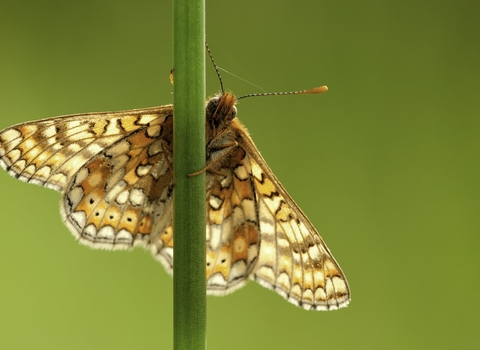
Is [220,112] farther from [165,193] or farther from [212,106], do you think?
[165,193]

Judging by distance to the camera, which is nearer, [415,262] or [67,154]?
[67,154]

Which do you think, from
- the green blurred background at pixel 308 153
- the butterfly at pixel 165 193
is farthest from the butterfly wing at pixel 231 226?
the green blurred background at pixel 308 153

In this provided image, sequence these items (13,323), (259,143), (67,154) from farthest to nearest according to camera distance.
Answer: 1. (259,143)
2. (13,323)
3. (67,154)

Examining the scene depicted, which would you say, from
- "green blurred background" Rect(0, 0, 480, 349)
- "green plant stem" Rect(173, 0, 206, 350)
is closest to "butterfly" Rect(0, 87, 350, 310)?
"green plant stem" Rect(173, 0, 206, 350)

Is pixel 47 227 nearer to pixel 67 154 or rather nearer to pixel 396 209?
pixel 67 154

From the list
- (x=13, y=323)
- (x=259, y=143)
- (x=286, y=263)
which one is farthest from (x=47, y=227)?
(x=286, y=263)

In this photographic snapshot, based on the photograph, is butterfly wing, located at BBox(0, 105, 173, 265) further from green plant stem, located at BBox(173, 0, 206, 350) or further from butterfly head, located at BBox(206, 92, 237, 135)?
green plant stem, located at BBox(173, 0, 206, 350)

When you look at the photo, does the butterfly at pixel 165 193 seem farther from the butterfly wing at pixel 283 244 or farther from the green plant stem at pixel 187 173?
the green plant stem at pixel 187 173
